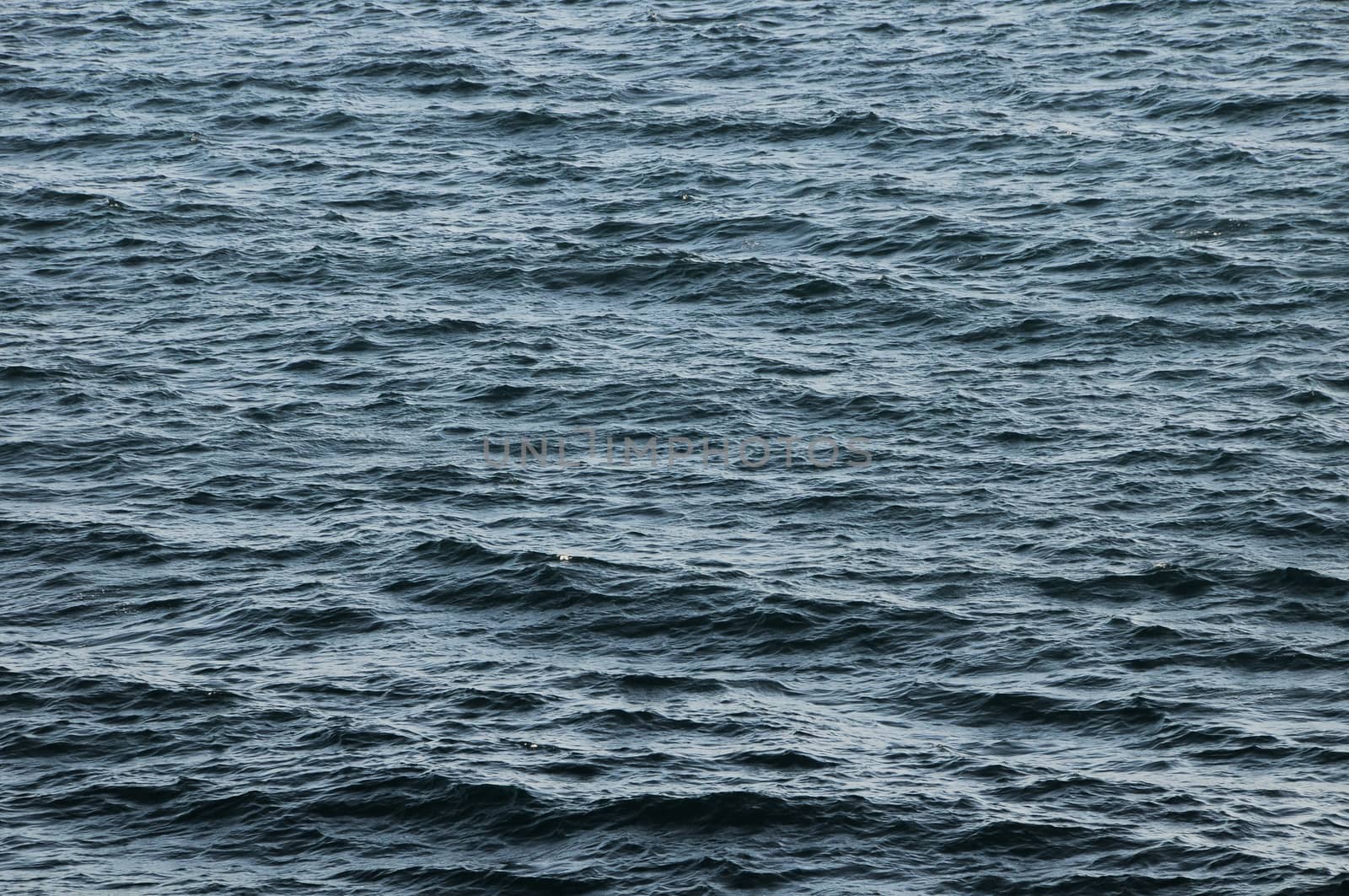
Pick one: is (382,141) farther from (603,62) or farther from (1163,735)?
(1163,735)

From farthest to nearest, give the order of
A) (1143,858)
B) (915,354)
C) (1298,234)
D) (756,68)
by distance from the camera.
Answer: (756,68), (1298,234), (915,354), (1143,858)

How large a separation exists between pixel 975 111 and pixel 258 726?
202 feet

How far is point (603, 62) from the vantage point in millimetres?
111312

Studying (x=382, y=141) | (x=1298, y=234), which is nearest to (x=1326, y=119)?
(x=1298, y=234)

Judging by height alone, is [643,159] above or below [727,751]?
above

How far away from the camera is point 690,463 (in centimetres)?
6825

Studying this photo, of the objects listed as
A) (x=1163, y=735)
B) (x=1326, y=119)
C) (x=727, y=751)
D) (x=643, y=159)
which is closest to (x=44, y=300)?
(x=643, y=159)

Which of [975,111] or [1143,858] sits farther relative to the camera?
[975,111]

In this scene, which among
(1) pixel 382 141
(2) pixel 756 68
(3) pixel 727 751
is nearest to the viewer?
(3) pixel 727 751

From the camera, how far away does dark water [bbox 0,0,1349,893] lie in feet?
156

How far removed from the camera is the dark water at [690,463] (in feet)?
156

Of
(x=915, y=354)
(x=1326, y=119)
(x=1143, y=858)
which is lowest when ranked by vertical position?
(x=1143, y=858)

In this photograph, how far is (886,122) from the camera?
98875 millimetres

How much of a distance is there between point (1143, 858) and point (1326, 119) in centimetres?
6036
